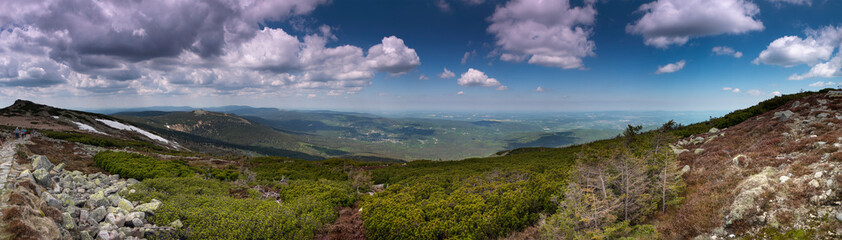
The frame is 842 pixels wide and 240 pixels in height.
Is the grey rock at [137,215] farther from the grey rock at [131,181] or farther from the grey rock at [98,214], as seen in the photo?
the grey rock at [131,181]

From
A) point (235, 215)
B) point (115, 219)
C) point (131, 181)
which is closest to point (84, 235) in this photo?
point (115, 219)

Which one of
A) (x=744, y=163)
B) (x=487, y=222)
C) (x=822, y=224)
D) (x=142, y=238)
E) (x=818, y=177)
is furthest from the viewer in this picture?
(x=744, y=163)

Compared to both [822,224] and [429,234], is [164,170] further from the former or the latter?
[822,224]

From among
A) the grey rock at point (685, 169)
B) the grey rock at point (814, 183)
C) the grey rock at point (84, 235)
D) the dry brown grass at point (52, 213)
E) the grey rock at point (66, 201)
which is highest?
the grey rock at point (814, 183)

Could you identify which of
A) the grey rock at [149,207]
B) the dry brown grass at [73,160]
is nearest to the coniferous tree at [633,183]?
the grey rock at [149,207]

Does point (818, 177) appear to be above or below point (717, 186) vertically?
above

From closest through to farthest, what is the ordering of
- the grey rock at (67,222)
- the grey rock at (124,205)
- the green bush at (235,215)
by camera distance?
the grey rock at (67,222) < the green bush at (235,215) < the grey rock at (124,205)

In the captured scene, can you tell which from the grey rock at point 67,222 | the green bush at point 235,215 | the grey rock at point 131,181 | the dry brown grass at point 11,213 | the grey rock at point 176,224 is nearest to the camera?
the dry brown grass at point 11,213

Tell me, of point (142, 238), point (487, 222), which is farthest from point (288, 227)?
point (487, 222)

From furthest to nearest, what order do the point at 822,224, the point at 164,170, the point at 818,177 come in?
the point at 164,170 → the point at 818,177 → the point at 822,224
